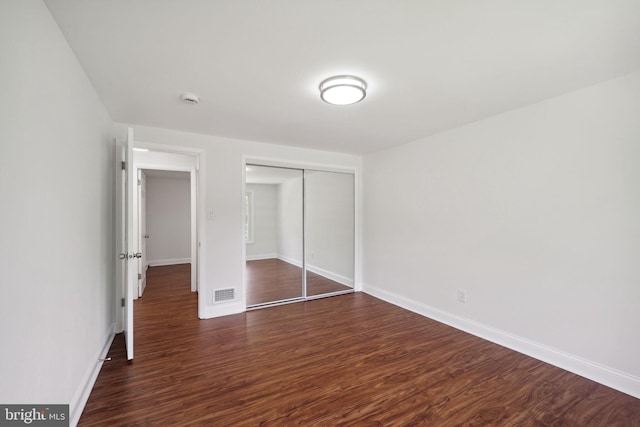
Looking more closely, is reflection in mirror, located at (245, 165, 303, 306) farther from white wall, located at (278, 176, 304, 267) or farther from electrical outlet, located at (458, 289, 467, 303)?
electrical outlet, located at (458, 289, 467, 303)

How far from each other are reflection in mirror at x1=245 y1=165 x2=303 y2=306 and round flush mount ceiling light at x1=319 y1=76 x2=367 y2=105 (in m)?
2.08

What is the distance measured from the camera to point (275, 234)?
4500 millimetres

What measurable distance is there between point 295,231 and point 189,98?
8.28 feet

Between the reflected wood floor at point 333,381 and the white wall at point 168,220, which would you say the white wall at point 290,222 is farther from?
the white wall at point 168,220

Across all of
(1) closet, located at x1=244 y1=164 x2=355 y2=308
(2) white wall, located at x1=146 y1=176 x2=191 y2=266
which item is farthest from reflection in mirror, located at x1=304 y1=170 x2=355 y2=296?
(2) white wall, located at x1=146 y1=176 x2=191 y2=266

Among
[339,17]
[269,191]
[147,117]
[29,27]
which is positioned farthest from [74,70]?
[269,191]

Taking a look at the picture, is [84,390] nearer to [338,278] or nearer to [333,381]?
[333,381]

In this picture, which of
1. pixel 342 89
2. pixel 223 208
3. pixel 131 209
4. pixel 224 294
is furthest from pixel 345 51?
pixel 224 294

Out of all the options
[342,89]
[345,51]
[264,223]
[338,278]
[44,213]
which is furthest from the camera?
[338,278]

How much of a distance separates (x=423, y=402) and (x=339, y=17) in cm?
250

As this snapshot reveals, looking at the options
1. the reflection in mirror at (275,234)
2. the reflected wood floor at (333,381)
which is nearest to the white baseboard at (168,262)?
the reflection in mirror at (275,234)

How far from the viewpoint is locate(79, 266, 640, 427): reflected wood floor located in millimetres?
1851

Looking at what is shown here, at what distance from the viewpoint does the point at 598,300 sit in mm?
2250

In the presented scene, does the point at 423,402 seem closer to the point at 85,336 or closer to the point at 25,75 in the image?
the point at 85,336
